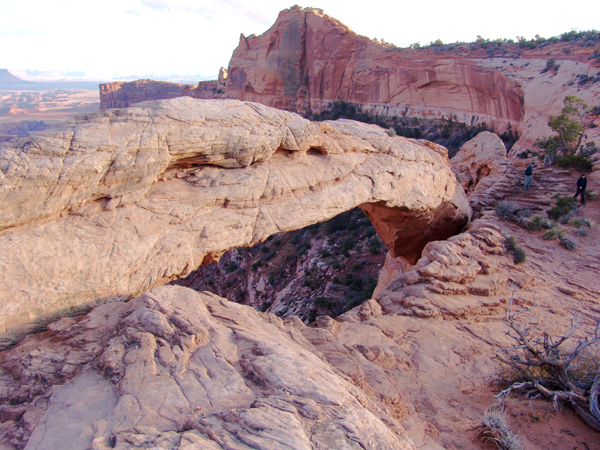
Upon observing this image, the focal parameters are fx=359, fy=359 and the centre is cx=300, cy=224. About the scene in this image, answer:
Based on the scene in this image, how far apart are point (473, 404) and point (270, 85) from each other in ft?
155

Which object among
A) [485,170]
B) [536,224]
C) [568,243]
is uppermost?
[485,170]

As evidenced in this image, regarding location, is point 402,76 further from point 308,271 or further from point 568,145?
point 308,271

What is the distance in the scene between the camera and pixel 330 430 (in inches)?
152

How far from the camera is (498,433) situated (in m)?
5.13

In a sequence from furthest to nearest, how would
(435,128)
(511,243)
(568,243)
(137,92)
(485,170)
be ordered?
(137,92) → (435,128) → (485,170) → (568,243) → (511,243)

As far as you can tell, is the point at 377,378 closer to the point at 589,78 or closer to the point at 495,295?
the point at 495,295

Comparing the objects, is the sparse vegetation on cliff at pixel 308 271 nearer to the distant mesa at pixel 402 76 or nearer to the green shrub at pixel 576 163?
the green shrub at pixel 576 163

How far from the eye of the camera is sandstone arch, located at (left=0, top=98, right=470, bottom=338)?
572 cm

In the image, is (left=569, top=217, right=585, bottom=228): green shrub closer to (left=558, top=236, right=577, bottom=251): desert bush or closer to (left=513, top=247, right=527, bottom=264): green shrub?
(left=558, top=236, right=577, bottom=251): desert bush

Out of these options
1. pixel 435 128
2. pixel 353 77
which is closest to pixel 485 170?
pixel 435 128

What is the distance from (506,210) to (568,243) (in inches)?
88.6

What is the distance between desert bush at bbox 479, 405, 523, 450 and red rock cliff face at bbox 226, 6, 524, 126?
29.3m

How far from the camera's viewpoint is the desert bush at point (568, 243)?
11117 millimetres

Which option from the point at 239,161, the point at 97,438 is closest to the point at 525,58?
the point at 239,161
